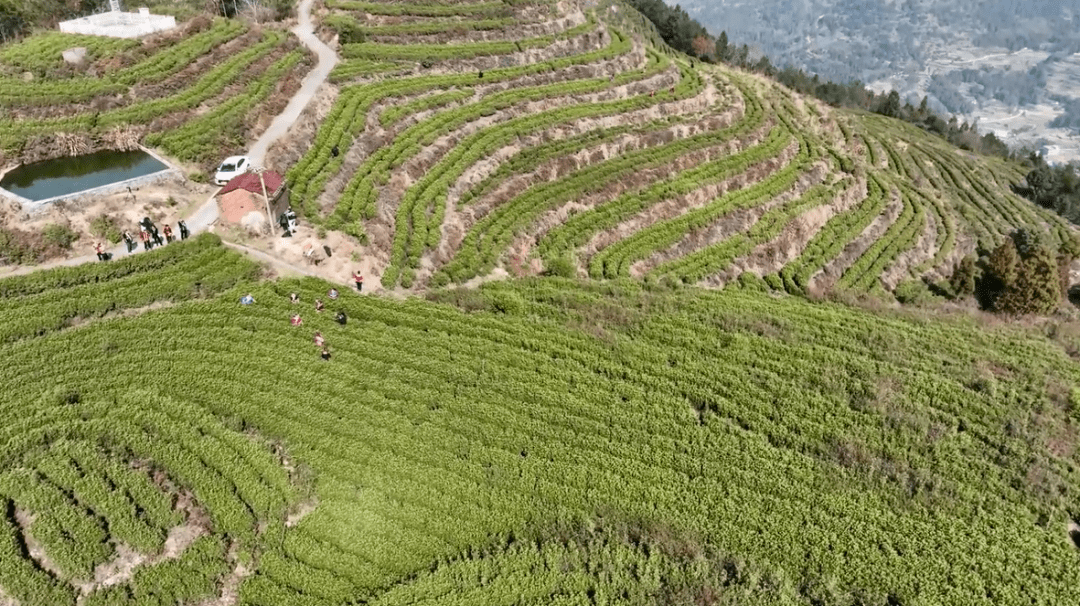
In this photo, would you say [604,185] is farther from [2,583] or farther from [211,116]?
[2,583]

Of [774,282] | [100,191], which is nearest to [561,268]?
[774,282]

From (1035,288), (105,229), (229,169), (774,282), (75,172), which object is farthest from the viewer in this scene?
(774,282)

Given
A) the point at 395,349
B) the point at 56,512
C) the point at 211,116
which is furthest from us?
the point at 211,116

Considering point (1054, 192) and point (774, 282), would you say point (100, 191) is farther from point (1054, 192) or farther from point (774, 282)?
point (1054, 192)

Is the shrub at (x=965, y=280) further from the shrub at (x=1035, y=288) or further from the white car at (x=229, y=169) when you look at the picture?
the white car at (x=229, y=169)

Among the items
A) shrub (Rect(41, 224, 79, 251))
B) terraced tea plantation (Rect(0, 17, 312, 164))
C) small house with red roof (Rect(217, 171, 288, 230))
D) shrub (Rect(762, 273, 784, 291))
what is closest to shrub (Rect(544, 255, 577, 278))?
shrub (Rect(762, 273, 784, 291))

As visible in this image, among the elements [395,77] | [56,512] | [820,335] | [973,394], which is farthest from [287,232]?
[973,394]
